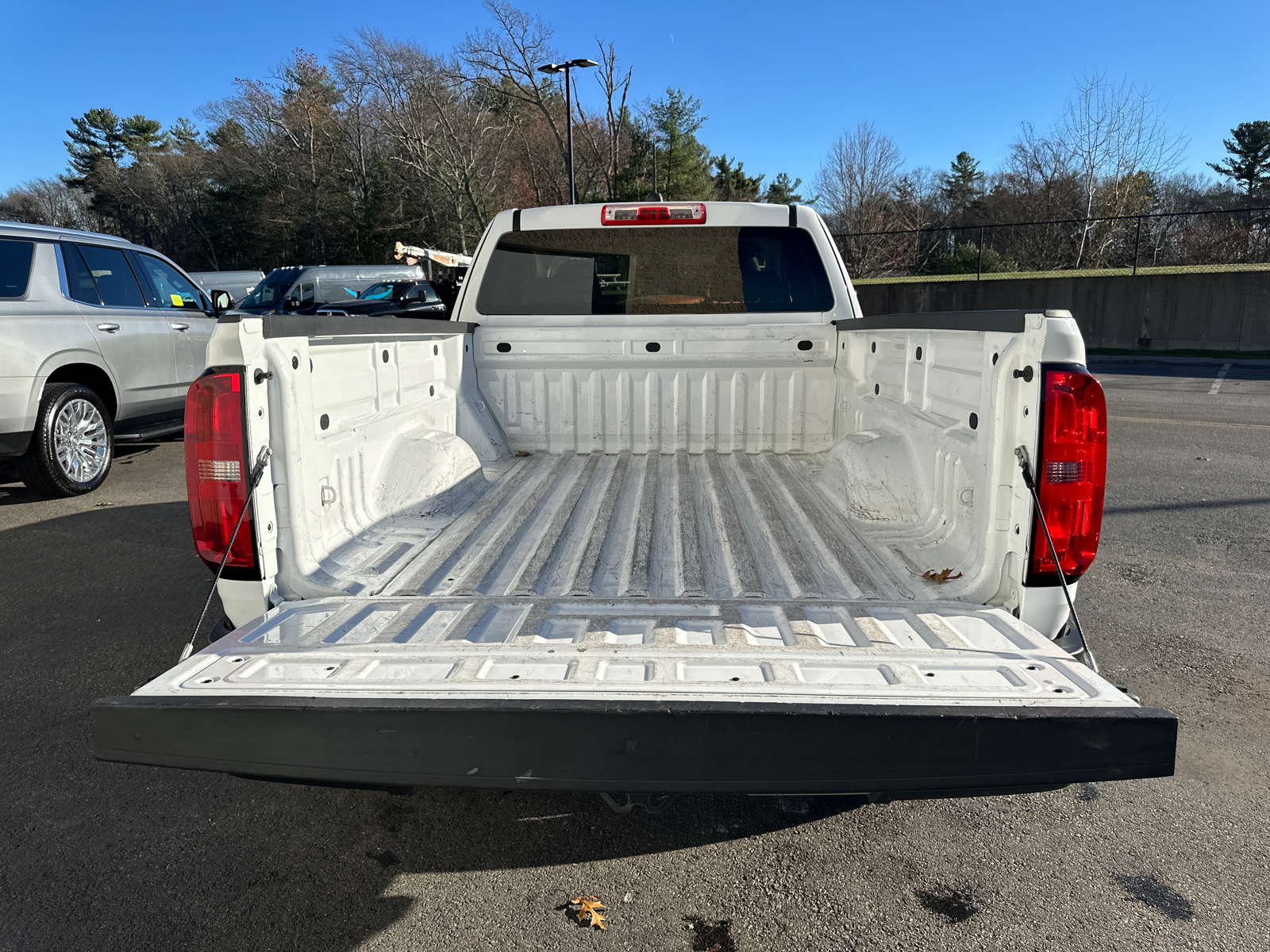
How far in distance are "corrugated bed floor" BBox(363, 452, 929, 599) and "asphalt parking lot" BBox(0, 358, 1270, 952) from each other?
2.51 feet

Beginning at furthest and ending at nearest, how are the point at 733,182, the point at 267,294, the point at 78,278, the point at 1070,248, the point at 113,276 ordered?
the point at 733,182, the point at 1070,248, the point at 267,294, the point at 113,276, the point at 78,278

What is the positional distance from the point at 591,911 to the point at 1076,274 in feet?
81.1

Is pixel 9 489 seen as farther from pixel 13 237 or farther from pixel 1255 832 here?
pixel 1255 832

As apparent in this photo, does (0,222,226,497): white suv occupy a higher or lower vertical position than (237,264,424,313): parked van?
lower

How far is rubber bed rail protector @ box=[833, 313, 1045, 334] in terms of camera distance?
2.31 metres

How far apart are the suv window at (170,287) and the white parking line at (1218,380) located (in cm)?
1477

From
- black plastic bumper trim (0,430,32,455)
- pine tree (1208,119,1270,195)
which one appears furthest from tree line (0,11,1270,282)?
black plastic bumper trim (0,430,32,455)

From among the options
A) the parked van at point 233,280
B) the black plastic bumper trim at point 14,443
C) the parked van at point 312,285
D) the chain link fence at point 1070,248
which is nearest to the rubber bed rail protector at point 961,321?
the black plastic bumper trim at point 14,443

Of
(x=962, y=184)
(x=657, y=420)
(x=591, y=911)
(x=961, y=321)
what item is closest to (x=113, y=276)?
(x=657, y=420)

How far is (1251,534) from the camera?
231 inches

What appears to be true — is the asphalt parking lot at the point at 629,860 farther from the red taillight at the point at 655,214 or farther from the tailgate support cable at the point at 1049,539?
the red taillight at the point at 655,214

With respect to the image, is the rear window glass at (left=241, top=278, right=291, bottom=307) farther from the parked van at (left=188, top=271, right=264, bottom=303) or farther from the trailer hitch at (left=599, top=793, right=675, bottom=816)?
the trailer hitch at (left=599, top=793, right=675, bottom=816)

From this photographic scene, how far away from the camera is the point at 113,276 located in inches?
305

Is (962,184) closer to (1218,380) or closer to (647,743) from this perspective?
(1218,380)
